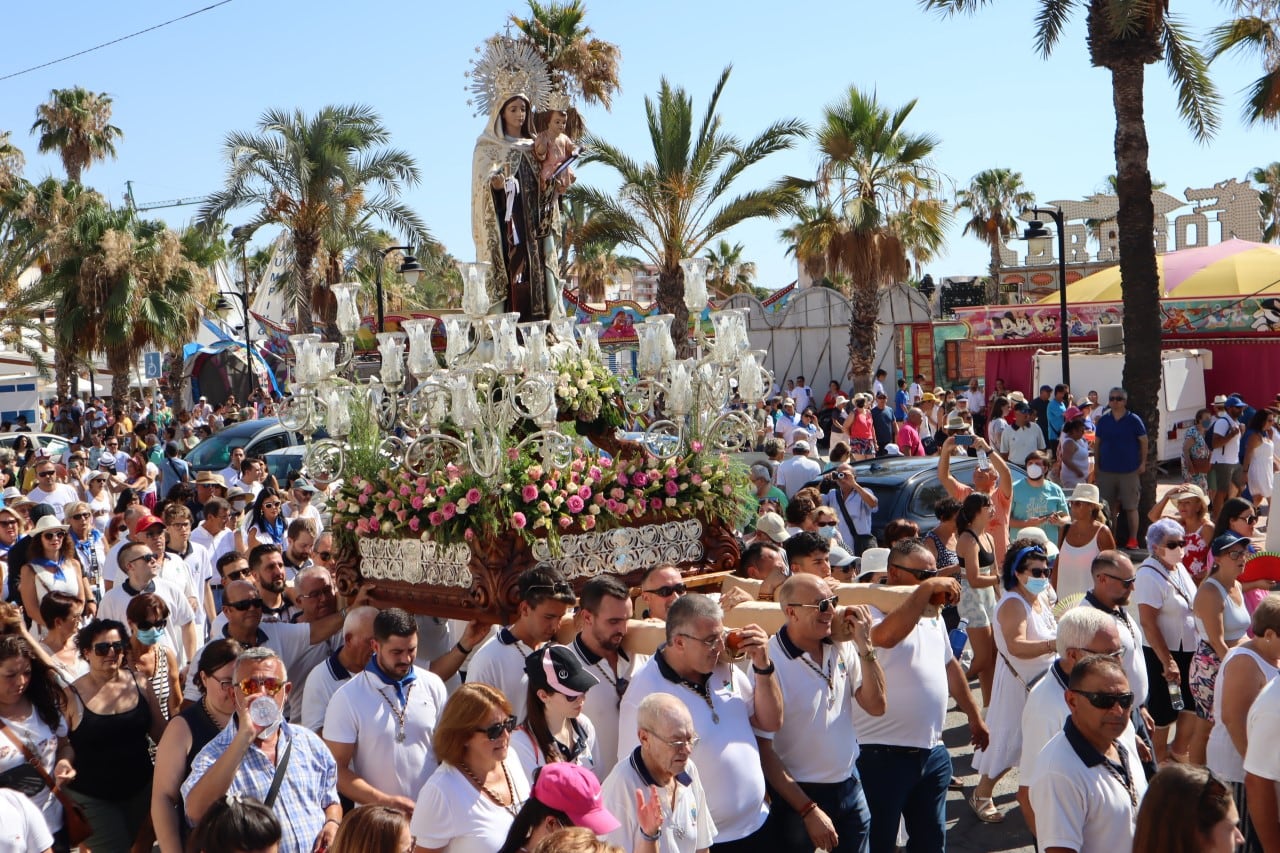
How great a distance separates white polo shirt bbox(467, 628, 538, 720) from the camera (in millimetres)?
5504

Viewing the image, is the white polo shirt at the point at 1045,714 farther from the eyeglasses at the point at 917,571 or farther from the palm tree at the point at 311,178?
the palm tree at the point at 311,178

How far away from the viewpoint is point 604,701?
5.37 metres

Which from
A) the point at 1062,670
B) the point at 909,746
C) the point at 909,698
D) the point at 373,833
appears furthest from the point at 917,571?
the point at 373,833

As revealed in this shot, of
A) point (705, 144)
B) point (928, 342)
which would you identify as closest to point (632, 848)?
point (705, 144)

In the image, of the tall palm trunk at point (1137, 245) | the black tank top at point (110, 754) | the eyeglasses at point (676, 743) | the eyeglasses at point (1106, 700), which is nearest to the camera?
the eyeglasses at point (676, 743)

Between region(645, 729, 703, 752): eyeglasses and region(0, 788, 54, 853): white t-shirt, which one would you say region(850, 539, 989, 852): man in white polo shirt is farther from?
region(0, 788, 54, 853): white t-shirt

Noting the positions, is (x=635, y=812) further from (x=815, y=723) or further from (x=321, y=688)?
(x=321, y=688)

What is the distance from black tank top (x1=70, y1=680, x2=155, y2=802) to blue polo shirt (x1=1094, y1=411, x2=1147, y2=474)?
37.9 ft

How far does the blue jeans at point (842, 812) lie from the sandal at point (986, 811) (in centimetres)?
201

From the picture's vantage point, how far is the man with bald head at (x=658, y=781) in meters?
4.22

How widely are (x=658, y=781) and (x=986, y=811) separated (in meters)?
3.52

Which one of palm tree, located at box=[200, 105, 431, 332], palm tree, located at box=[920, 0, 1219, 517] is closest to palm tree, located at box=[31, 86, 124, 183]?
palm tree, located at box=[200, 105, 431, 332]

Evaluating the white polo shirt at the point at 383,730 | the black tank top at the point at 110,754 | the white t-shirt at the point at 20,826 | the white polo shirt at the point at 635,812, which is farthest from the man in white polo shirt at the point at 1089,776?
the black tank top at the point at 110,754

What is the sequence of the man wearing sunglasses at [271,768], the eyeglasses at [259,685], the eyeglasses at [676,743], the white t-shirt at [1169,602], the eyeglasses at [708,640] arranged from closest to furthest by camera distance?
the eyeglasses at [676,743] → the man wearing sunglasses at [271,768] → the eyeglasses at [259,685] → the eyeglasses at [708,640] → the white t-shirt at [1169,602]
